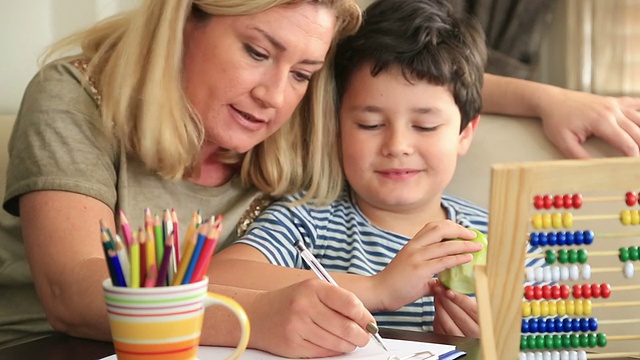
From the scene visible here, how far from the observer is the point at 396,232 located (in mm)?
1637

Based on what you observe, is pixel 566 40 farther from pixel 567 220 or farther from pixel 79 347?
pixel 79 347

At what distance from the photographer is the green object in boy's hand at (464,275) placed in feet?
4.14

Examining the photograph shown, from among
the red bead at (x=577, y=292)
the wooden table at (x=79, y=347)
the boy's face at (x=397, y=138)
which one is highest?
the boy's face at (x=397, y=138)

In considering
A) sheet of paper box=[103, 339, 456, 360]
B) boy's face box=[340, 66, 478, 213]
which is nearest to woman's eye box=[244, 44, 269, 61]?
boy's face box=[340, 66, 478, 213]

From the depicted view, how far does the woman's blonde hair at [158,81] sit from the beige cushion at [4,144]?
0.84ft

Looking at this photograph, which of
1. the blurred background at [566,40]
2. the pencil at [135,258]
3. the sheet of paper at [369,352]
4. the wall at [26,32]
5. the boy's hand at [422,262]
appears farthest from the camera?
the blurred background at [566,40]

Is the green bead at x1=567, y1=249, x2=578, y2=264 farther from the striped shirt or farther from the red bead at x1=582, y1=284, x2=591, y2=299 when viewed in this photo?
the striped shirt

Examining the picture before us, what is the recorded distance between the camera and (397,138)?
60.6 inches

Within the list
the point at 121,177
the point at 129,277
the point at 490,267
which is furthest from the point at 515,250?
the point at 121,177

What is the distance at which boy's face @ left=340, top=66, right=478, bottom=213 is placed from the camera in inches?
61.0

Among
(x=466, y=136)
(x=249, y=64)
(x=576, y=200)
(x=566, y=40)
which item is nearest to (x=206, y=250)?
(x=576, y=200)

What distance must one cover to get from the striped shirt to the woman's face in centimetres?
16

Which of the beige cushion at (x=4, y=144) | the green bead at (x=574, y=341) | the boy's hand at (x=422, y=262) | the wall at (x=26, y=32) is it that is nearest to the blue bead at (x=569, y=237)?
the green bead at (x=574, y=341)

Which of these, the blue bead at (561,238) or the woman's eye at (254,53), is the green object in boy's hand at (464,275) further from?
the woman's eye at (254,53)
